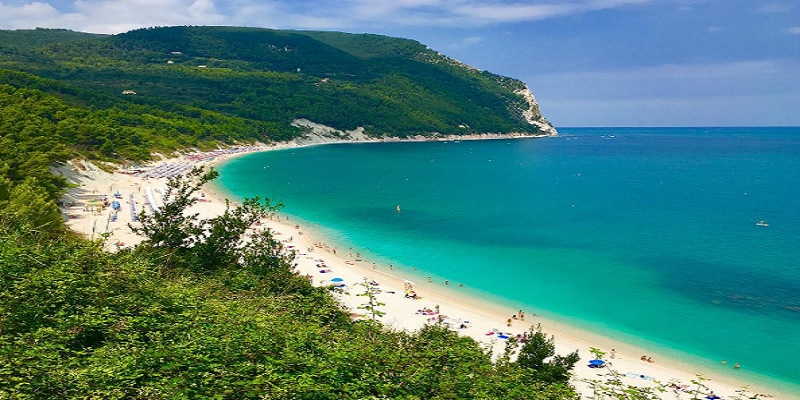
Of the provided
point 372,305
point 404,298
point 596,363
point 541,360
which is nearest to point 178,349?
point 372,305

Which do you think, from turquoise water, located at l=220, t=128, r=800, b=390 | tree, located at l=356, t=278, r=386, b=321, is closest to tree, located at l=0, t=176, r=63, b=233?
tree, located at l=356, t=278, r=386, b=321

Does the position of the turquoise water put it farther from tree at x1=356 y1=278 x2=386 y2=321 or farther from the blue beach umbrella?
tree at x1=356 y1=278 x2=386 y2=321

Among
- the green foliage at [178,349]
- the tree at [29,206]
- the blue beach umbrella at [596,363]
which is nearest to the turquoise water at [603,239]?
the blue beach umbrella at [596,363]

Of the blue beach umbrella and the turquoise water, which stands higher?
the turquoise water

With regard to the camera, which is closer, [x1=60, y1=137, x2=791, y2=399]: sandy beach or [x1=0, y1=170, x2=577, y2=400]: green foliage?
[x1=0, y1=170, x2=577, y2=400]: green foliage

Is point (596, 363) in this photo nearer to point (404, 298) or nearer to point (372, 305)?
point (404, 298)

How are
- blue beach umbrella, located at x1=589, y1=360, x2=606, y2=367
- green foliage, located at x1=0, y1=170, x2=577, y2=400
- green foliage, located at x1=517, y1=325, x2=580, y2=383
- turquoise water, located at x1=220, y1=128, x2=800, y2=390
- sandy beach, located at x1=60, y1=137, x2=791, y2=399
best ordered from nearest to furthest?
green foliage, located at x1=0, y1=170, x2=577, y2=400, green foliage, located at x1=517, y1=325, x2=580, y2=383, sandy beach, located at x1=60, y1=137, x2=791, y2=399, blue beach umbrella, located at x1=589, y1=360, x2=606, y2=367, turquoise water, located at x1=220, y1=128, x2=800, y2=390

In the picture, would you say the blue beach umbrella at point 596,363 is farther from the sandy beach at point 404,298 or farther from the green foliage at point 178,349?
the green foliage at point 178,349
